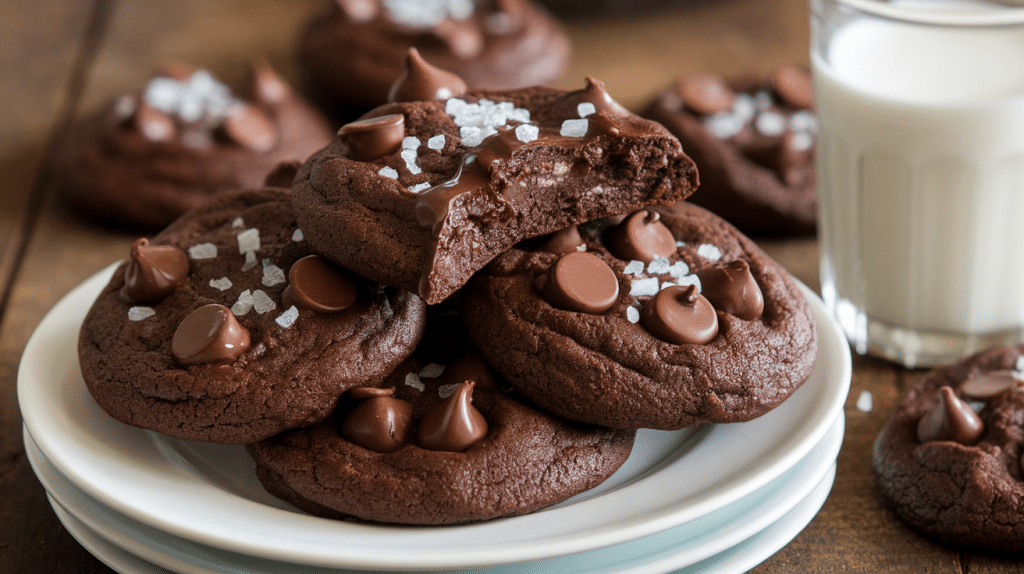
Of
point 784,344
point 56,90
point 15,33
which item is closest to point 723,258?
point 784,344

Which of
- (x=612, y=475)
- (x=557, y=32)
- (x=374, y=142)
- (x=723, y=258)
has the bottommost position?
(x=557, y=32)

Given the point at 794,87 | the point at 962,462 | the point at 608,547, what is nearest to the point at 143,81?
the point at 794,87

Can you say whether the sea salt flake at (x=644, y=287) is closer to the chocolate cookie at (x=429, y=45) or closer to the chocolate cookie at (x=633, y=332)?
the chocolate cookie at (x=633, y=332)

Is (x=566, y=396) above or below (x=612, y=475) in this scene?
above

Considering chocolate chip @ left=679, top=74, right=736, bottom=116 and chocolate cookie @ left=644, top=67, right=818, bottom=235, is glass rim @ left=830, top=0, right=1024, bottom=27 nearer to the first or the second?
chocolate cookie @ left=644, top=67, right=818, bottom=235

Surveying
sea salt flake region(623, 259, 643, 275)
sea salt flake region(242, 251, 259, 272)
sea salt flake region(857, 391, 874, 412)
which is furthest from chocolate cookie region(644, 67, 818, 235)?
sea salt flake region(242, 251, 259, 272)

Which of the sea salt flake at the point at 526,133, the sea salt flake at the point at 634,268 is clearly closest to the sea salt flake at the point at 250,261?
the sea salt flake at the point at 526,133

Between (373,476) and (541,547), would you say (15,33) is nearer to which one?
(373,476)
